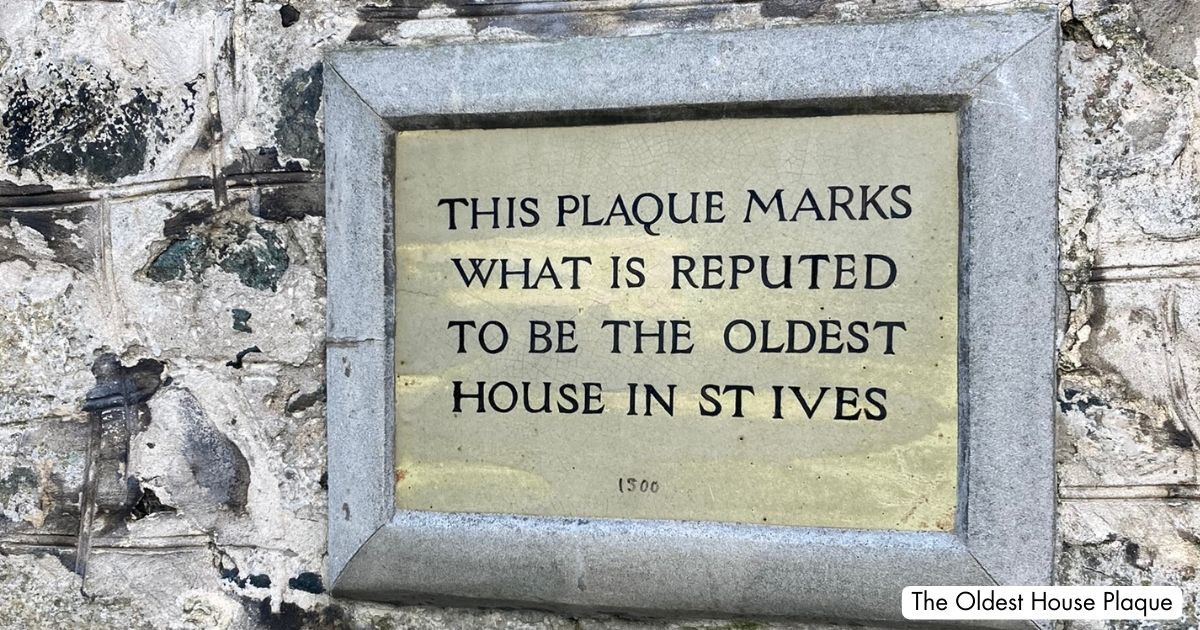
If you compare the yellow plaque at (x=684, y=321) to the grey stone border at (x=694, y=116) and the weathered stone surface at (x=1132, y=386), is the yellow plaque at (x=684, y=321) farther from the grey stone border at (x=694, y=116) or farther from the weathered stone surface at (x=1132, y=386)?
the weathered stone surface at (x=1132, y=386)

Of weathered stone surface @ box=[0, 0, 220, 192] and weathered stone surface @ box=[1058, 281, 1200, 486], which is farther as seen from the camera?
weathered stone surface @ box=[0, 0, 220, 192]

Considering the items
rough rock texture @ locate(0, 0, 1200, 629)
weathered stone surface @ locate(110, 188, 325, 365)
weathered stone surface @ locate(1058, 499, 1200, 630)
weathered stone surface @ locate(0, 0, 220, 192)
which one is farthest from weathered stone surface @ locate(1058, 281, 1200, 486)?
weathered stone surface @ locate(0, 0, 220, 192)

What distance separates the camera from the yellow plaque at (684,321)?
5.13 feet

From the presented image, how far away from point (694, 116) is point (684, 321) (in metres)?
0.38

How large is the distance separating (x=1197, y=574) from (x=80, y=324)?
2139 millimetres

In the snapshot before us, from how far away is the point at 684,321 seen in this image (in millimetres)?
1620

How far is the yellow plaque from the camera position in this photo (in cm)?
156

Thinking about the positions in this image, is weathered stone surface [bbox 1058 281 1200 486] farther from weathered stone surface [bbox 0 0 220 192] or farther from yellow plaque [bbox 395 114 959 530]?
weathered stone surface [bbox 0 0 220 192]

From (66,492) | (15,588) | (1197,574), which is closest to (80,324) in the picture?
(66,492)

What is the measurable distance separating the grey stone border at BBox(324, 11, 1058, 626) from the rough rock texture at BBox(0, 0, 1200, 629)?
2.9 inches
